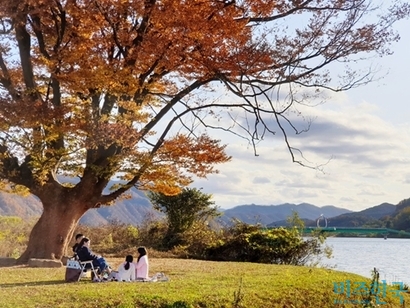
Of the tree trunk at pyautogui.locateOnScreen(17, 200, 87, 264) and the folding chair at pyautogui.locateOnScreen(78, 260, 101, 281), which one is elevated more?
the tree trunk at pyautogui.locateOnScreen(17, 200, 87, 264)

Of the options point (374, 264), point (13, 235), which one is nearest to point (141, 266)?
point (374, 264)

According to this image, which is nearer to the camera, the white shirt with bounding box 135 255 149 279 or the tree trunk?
the white shirt with bounding box 135 255 149 279

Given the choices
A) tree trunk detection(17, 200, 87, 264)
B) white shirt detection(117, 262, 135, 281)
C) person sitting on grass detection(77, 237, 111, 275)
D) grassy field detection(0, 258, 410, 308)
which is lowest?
grassy field detection(0, 258, 410, 308)

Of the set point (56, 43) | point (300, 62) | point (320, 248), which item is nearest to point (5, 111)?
point (56, 43)

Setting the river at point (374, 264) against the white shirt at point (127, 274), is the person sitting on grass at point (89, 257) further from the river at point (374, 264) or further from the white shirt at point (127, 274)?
the river at point (374, 264)

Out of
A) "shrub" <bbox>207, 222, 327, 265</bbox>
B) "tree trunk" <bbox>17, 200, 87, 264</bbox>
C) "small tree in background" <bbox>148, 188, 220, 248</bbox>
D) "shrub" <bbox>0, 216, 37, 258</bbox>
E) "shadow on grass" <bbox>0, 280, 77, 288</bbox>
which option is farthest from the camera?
"small tree in background" <bbox>148, 188, 220, 248</bbox>

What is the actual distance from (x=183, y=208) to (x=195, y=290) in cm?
1235

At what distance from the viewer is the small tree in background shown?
2156 centimetres

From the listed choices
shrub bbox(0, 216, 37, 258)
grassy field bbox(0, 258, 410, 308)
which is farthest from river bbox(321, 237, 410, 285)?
shrub bbox(0, 216, 37, 258)

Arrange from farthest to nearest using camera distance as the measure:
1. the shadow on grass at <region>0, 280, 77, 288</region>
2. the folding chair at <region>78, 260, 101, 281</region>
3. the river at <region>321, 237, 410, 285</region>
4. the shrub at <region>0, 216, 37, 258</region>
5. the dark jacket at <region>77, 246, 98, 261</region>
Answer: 1. the shrub at <region>0, 216, 37, 258</region>
2. the river at <region>321, 237, 410, 285</region>
3. the dark jacket at <region>77, 246, 98, 261</region>
4. the folding chair at <region>78, 260, 101, 281</region>
5. the shadow on grass at <region>0, 280, 77, 288</region>

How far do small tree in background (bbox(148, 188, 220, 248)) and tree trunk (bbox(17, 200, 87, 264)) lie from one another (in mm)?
7072

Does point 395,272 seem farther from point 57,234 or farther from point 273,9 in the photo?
point 57,234

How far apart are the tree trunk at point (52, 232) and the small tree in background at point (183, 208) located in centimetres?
707

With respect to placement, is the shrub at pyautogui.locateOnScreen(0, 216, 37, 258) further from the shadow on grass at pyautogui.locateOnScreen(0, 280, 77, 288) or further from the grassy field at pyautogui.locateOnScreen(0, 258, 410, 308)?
the shadow on grass at pyautogui.locateOnScreen(0, 280, 77, 288)
